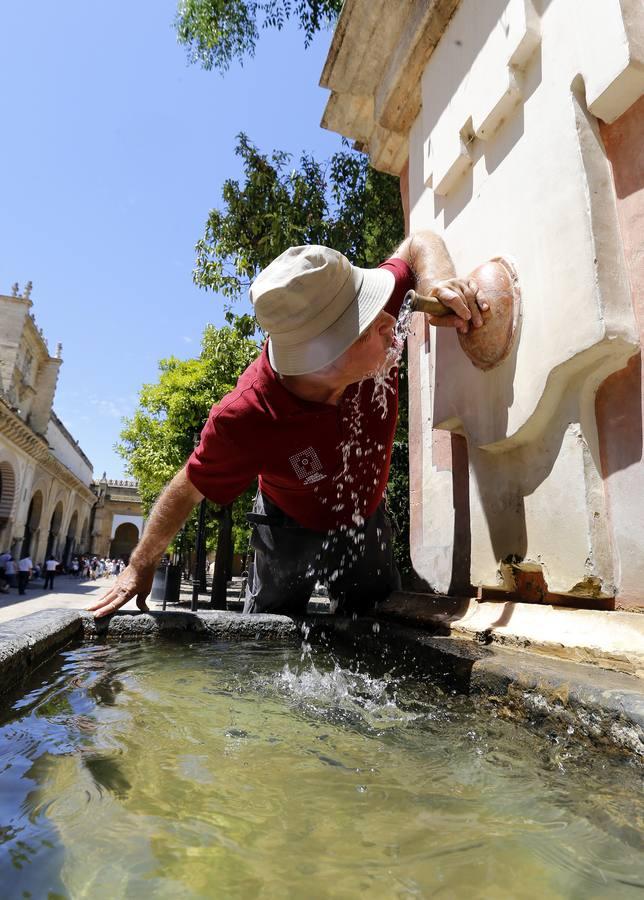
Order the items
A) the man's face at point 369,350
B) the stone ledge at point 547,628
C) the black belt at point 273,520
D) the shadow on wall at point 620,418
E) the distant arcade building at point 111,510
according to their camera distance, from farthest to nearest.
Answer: the distant arcade building at point 111,510 → the black belt at point 273,520 → the man's face at point 369,350 → the shadow on wall at point 620,418 → the stone ledge at point 547,628

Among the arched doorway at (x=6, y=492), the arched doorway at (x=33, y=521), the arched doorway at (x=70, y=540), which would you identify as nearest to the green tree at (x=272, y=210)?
the arched doorway at (x=6, y=492)

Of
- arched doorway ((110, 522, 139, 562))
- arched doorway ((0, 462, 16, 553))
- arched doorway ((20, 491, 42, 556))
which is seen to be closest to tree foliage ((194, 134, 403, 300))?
arched doorway ((0, 462, 16, 553))

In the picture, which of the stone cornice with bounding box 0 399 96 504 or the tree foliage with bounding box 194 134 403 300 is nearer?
the tree foliage with bounding box 194 134 403 300

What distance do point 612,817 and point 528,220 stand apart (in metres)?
2.05

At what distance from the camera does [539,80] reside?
7.59ft

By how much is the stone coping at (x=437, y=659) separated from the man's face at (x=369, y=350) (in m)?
1.06

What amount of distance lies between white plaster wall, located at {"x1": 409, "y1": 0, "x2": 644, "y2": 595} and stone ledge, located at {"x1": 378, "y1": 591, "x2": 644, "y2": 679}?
0.41ft

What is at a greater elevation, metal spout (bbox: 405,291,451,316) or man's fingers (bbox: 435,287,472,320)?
man's fingers (bbox: 435,287,472,320)

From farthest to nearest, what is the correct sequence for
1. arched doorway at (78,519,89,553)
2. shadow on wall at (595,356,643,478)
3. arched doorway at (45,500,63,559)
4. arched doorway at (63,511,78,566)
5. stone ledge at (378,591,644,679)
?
arched doorway at (78,519,89,553)
arched doorway at (63,511,78,566)
arched doorway at (45,500,63,559)
shadow on wall at (595,356,643,478)
stone ledge at (378,591,644,679)

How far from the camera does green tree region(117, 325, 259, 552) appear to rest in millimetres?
13508

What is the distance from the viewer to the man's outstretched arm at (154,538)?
260 cm

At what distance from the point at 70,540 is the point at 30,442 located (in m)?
14.4

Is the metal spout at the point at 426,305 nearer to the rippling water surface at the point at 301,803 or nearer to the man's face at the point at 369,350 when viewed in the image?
the man's face at the point at 369,350

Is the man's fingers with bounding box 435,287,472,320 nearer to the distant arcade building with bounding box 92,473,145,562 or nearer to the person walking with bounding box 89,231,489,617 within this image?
the person walking with bounding box 89,231,489,617
